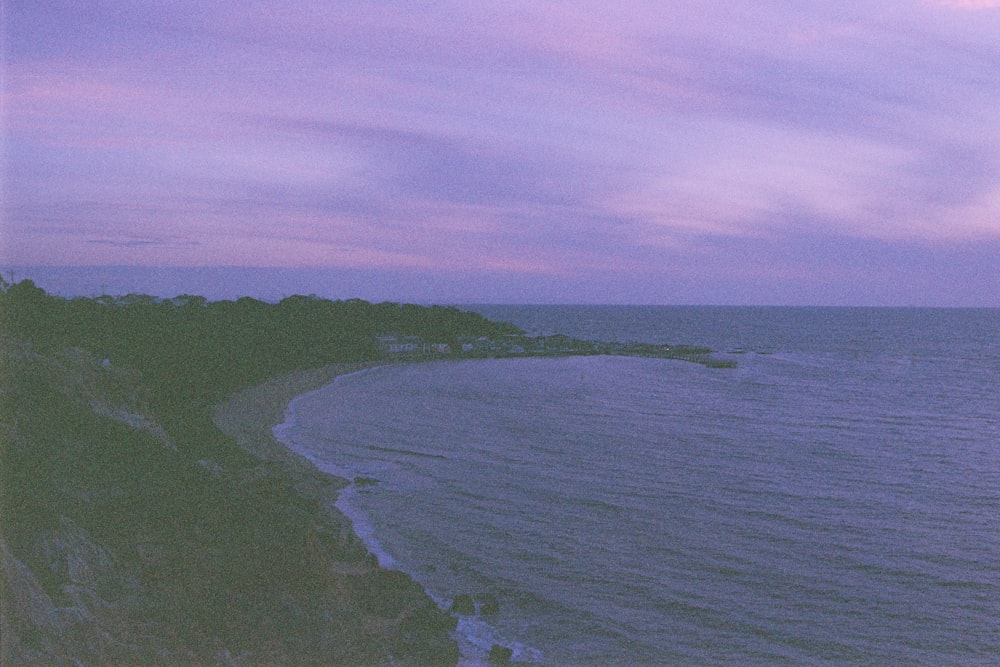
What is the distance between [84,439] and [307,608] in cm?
646

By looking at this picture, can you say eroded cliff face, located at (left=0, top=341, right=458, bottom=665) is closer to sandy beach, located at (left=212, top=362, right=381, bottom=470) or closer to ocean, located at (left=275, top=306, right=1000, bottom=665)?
ocean, located at (left=275, top=306, right=1000, bottom=665)

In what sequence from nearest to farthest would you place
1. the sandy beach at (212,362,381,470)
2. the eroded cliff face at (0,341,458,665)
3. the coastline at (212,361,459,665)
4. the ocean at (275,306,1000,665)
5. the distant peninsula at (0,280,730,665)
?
the eroded cliff face at (0,341,458,665), the distant peninsula at (0,280,730,665), the coastline at (212,361,459,665), the ocean at (275,306,1000,665), the sandy beach at (212,362,381,470)

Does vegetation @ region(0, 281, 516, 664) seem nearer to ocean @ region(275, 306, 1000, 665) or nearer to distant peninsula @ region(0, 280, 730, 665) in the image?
distant peninsula @ region(0, 280, 730, 665)

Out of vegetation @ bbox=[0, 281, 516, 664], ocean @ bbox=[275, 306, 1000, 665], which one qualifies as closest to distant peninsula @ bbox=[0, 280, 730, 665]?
vegetation @ bbox=[0, 281, 516, 664]

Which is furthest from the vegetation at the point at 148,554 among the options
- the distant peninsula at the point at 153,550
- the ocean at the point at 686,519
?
the ocean at the point at 686,519

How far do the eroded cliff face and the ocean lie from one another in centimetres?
244

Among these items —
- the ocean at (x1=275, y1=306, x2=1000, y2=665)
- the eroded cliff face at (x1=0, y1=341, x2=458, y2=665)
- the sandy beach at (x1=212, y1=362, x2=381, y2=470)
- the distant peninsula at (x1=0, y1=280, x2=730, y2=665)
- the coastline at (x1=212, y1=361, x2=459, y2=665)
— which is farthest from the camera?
the sandy beach at (x1=212, y1=362, x2=381, y2=470)

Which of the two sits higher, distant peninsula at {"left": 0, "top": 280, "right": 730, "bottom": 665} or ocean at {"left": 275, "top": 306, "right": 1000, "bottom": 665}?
distant peninsula at {"left": 0, "top": 280, "right": 730, "bottom": 665}

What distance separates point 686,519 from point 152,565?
16.1m

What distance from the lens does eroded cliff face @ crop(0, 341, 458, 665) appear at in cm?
980

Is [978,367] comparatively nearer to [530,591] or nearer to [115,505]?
[530,591]

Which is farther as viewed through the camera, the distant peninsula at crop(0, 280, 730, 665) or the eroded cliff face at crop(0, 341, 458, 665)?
the distant peninsula at crop(0, 280, 730, 665)

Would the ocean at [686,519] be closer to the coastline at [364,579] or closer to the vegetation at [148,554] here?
the coastline at [364,579]

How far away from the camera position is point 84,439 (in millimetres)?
15469
